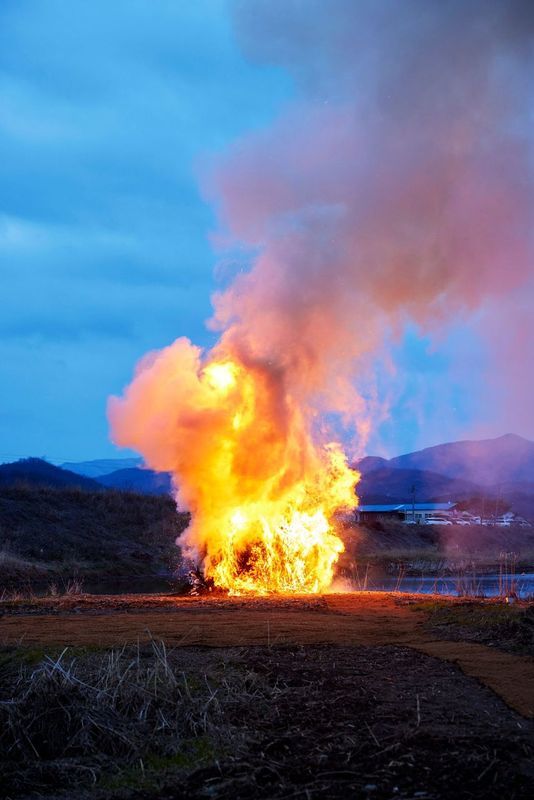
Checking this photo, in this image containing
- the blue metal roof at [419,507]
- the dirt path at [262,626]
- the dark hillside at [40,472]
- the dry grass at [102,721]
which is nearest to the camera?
the dry grass at [102,721]

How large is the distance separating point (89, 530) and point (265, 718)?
48.9m

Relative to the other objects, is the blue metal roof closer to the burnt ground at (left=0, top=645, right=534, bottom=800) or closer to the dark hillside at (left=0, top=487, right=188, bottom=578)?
the dark hillside at (left=0, top=487, right=188, bottom=578)

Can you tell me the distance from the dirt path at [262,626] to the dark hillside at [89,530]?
2579cm

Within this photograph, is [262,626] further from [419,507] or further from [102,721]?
[419,507]

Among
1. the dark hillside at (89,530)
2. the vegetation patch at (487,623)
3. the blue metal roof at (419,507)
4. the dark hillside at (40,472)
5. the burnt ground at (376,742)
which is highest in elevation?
the dark hillside at (40,472)

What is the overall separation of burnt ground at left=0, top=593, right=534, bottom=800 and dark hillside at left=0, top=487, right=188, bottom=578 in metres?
32.3

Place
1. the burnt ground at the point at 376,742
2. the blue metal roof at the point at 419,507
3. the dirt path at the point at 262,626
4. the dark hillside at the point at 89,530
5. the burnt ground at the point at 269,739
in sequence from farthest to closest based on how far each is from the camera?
the blue metal roof at the point at 419,507 < the dark hillside at the point at 89,530 < the dirt path at the point at 262,626 < the burnt ground at the point at 269,739 < the burnt ground at the point at 376,742

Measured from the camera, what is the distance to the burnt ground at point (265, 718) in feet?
18.0

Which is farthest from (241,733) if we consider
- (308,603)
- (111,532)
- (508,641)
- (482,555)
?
(482,555)

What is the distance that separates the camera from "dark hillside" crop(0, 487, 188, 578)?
1834 inches

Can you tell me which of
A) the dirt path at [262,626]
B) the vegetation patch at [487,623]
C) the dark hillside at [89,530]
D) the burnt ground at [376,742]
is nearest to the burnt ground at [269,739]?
the burnt ground at [376,742]

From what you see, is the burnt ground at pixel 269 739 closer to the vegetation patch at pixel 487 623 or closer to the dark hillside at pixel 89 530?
the vegetation patch at pixel 487 623

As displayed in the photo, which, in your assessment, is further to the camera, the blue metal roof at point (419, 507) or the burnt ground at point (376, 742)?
the blue metal roof at point (419, 507)

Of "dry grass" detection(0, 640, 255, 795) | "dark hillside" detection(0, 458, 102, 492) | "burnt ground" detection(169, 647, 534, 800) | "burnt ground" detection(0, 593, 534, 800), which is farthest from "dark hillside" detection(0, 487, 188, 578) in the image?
"dark hillside" detection(0, 458, 102, 492)
